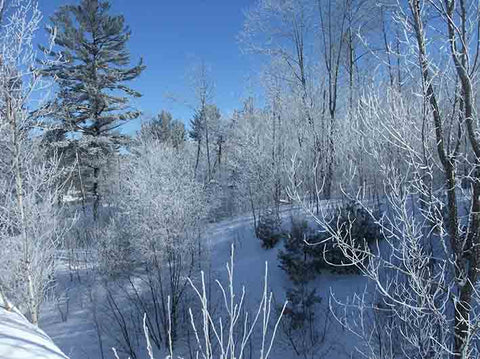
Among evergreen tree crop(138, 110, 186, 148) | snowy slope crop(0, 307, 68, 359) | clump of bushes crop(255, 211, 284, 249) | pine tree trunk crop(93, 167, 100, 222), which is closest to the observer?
snowy slope crop(0, 307, 68, 359)

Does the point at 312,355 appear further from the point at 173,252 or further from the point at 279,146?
the point at 279,146

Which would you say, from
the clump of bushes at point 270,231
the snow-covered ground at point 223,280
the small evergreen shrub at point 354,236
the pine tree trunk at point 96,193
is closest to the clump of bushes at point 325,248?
the small evergreen shrub at point 354,236

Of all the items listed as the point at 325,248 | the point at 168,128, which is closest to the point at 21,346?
the point at 325,248

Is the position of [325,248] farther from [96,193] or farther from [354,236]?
[96,193]

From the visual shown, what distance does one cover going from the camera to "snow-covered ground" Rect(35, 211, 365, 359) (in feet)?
26.0

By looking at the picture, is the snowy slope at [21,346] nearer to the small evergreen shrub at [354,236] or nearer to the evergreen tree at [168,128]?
the small evergreen shrub at [354,236]

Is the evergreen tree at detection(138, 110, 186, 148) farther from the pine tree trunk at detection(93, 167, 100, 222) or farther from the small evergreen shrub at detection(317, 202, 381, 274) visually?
the small evergreen shrub at detection(317, 202, 381, 274)

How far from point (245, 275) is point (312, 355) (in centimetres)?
371

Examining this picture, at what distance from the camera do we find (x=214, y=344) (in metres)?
8.77

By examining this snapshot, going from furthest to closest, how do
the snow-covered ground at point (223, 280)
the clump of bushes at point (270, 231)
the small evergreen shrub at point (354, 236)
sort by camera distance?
the clump of bushes at point (270, 231) → the small evergreen shrub at point (354, 236) → the snow-covered ground at point (223, 280)

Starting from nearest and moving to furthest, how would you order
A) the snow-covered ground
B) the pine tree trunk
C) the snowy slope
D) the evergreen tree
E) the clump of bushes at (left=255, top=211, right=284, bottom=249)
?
the snowy slope
the snow-covered ground
the clump of bushes at (left=255, top=211, right=284, bottom=249)
the pine tree trunk
the evergreen tree

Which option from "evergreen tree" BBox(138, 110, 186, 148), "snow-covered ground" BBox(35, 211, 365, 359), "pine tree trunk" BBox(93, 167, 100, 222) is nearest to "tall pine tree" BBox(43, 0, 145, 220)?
"pine tree trunk" BBox(93, 167, 100, 222)

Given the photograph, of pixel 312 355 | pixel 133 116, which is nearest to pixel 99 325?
pixel 312 355

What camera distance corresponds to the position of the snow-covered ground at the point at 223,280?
7.93 meters
